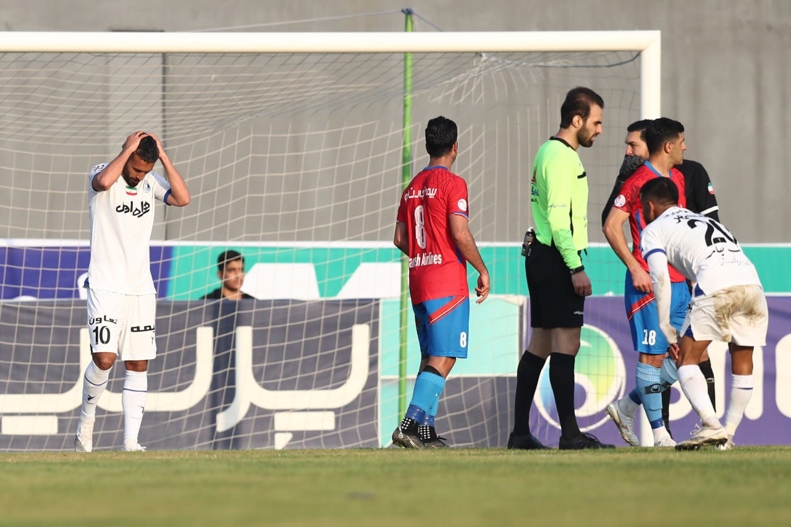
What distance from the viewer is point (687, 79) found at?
15961mm

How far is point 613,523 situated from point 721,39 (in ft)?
44.5

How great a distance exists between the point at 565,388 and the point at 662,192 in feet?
4.05

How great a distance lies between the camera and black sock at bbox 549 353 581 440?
6.69 meters

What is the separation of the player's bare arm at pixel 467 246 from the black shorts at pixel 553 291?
0.27 metres

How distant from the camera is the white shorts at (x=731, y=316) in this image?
6094 mm

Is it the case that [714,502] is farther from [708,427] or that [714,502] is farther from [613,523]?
[708,427]

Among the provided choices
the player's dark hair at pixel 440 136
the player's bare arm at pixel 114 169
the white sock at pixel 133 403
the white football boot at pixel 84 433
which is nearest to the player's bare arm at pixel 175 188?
the player's bare arm at pixel 114 169

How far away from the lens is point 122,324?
699 cm

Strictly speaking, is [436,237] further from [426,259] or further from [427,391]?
[427,391]

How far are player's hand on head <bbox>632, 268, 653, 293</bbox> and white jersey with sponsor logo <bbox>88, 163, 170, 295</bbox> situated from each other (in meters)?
2.83

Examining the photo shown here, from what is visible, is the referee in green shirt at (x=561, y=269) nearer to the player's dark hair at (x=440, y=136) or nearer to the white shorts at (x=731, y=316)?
the player's dark hair at (x=440, y=136)

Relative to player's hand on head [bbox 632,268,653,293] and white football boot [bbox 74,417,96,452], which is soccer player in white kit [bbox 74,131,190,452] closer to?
white football boot [bbox 74,417,96,452]

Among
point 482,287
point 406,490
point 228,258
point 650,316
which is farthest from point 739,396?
point 228,258

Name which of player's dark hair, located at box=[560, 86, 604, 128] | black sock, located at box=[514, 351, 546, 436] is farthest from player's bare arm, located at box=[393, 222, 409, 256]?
player's dark hair, located at box=[560, 86, 604, 128]
